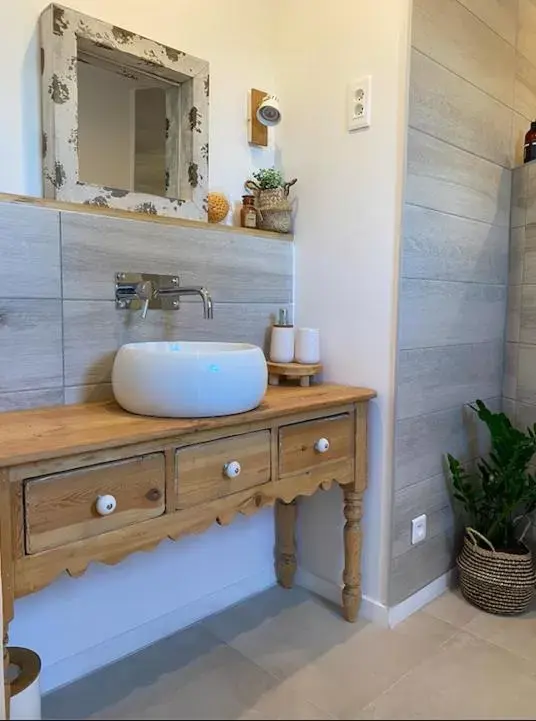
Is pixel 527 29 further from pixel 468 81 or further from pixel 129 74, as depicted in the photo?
pixel 129 74

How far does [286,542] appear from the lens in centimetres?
190

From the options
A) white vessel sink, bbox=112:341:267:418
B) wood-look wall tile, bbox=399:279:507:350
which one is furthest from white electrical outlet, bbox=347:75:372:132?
white vessel sink, bbox=112:341:267:418

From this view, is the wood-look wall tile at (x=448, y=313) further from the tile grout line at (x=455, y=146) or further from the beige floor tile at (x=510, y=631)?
the beige floor tile at (x=510, y=631)

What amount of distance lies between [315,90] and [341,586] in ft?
5.28

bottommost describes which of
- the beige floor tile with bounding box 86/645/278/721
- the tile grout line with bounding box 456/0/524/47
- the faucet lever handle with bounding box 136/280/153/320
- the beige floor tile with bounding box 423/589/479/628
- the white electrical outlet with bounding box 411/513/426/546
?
the beige floor tile with bounding box 423/589/479/628

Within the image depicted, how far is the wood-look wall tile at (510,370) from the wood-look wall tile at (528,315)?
0.16 feet

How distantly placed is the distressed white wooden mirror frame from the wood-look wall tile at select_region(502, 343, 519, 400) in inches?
49.1

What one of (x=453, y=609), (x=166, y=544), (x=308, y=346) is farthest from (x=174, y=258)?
(x=453, y=609)

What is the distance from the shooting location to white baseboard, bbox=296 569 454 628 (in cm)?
165

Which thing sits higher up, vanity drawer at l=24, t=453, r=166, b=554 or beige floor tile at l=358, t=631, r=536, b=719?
beige floor tile at l=358, t=631, r=536, b=719

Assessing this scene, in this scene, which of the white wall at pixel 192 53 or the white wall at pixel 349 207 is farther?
the white wall at pixel 349 207

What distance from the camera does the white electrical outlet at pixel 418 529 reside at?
1718mm

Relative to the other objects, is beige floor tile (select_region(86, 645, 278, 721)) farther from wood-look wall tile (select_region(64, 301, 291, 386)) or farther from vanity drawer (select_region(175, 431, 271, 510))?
wood-look wall tile (select_region(64, 301, 291, 386))

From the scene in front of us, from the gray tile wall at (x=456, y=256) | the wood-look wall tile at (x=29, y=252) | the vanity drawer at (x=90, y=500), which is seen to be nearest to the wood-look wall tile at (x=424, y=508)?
the gray tile wall at (x=456, y=256)
